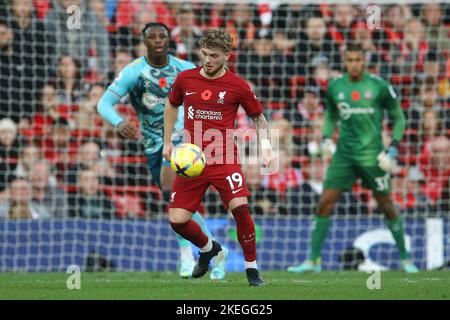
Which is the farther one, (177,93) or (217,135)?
(177,93)

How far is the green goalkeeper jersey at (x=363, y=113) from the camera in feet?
35.9

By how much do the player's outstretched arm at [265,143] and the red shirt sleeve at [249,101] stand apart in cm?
5

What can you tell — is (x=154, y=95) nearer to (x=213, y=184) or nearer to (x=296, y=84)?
(x=213, y=184)

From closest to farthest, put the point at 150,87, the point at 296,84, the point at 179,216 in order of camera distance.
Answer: the point at 179,216 → the point at 150,87 → the point at 296,84

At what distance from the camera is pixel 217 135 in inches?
307

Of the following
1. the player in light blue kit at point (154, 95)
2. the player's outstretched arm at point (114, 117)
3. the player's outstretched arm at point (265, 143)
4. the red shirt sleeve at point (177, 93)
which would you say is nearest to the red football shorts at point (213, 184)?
the player's outstretched arm at point (265, 143)

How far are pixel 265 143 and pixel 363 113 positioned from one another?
139 inches

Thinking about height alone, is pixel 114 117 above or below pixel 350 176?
above

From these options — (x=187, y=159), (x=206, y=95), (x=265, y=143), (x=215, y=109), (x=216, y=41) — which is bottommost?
(x=187, y=159)

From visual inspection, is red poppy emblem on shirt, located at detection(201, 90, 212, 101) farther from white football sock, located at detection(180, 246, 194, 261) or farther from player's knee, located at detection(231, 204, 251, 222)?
white football sock, located at detection(180, 246, 194, 261)

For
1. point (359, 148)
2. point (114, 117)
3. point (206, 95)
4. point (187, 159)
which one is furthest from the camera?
point (359, 148)

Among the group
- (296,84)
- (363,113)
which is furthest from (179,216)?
(296,84)

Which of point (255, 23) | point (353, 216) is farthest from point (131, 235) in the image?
point (255, 23)

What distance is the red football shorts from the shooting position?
7673 millimetres
